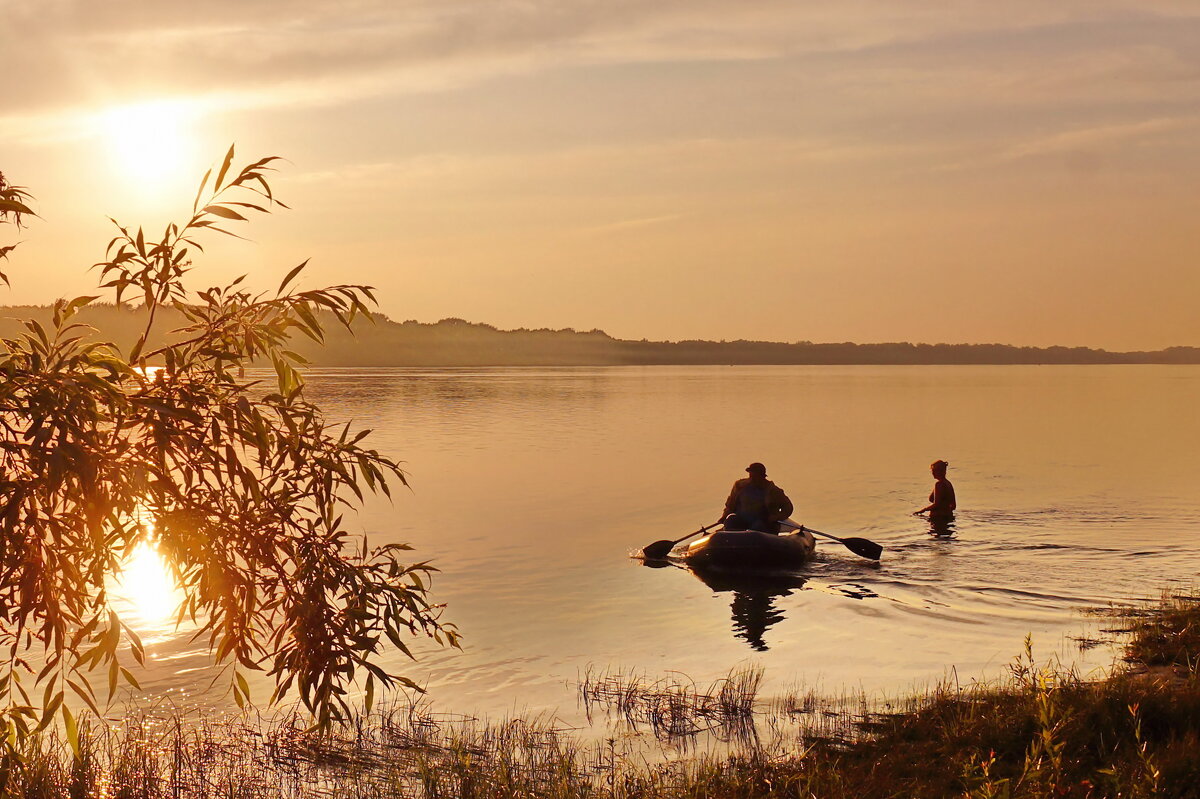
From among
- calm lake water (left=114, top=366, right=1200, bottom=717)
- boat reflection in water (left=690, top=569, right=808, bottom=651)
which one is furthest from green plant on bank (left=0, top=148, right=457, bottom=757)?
boat reflection in water (left=690, top=569, right=808, bottom=651)

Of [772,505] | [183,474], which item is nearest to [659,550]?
[772,505]

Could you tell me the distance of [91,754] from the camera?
11.0m

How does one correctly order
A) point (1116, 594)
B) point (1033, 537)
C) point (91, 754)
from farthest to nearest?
point (1033, 537) → point (1116, 594) → point (91, 754)

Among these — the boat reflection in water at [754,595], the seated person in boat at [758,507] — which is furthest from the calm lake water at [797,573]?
the seated person in boat at [758,507]

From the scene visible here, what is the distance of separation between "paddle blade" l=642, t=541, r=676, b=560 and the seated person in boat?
2.82 m

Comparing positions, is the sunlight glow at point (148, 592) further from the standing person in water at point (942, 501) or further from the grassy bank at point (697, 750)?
the standing person in water at point (942, 501)

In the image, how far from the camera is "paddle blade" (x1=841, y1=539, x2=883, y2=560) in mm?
26156

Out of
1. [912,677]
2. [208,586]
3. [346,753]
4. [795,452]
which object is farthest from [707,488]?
[208,586]

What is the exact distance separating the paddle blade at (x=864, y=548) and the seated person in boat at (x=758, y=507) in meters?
2.07

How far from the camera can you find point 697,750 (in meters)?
11.9

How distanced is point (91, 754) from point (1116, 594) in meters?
18.5

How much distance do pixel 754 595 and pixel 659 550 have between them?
5.06 m

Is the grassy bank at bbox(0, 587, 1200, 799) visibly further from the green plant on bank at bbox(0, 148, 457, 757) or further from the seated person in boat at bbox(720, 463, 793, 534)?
the seated person in boat at bbox(720, 463, 793, 534)

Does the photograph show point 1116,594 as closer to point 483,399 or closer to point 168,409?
point 168,409
